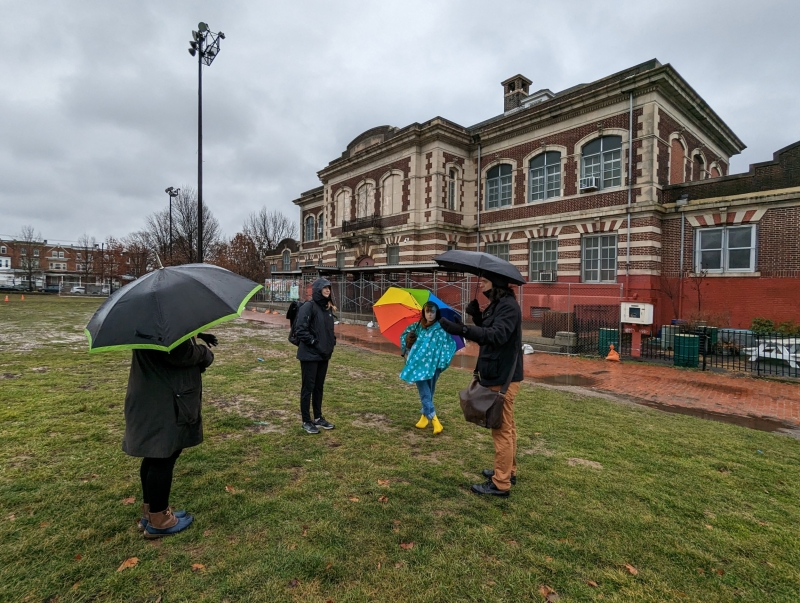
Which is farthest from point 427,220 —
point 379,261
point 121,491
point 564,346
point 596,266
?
point 121,491

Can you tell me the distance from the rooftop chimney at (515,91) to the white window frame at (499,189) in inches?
238

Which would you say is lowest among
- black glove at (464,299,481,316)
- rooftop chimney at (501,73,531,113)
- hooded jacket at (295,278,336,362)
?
hooded jacket at (295,278,336,362)

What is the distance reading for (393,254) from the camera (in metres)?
26.4

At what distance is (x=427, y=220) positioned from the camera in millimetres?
24109

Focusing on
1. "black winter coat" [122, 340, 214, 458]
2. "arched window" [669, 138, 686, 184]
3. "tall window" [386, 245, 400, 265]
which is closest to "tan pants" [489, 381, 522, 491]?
"black winter coat" [122, 340, 214, 458]

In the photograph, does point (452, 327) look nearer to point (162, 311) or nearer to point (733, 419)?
point (162, 311)

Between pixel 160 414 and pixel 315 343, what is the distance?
2347 mm

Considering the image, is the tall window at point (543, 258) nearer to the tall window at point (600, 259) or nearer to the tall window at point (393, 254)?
the tall window at point (600, 259)

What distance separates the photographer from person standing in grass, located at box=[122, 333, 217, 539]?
2.80m

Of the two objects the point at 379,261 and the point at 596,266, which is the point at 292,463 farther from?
the point at 379,261

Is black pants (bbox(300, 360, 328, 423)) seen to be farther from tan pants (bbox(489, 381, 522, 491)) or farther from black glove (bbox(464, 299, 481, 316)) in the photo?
tan pants (bbox(489, 381, 522, 491))

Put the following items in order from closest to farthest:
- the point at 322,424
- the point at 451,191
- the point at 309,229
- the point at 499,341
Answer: the point at 499,341
the point at 322,424
the point at 451,191
the point at 309,229

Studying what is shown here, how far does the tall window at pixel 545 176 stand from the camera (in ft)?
68.6

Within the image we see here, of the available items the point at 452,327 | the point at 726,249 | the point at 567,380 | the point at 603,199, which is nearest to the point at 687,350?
the point at 567,380
